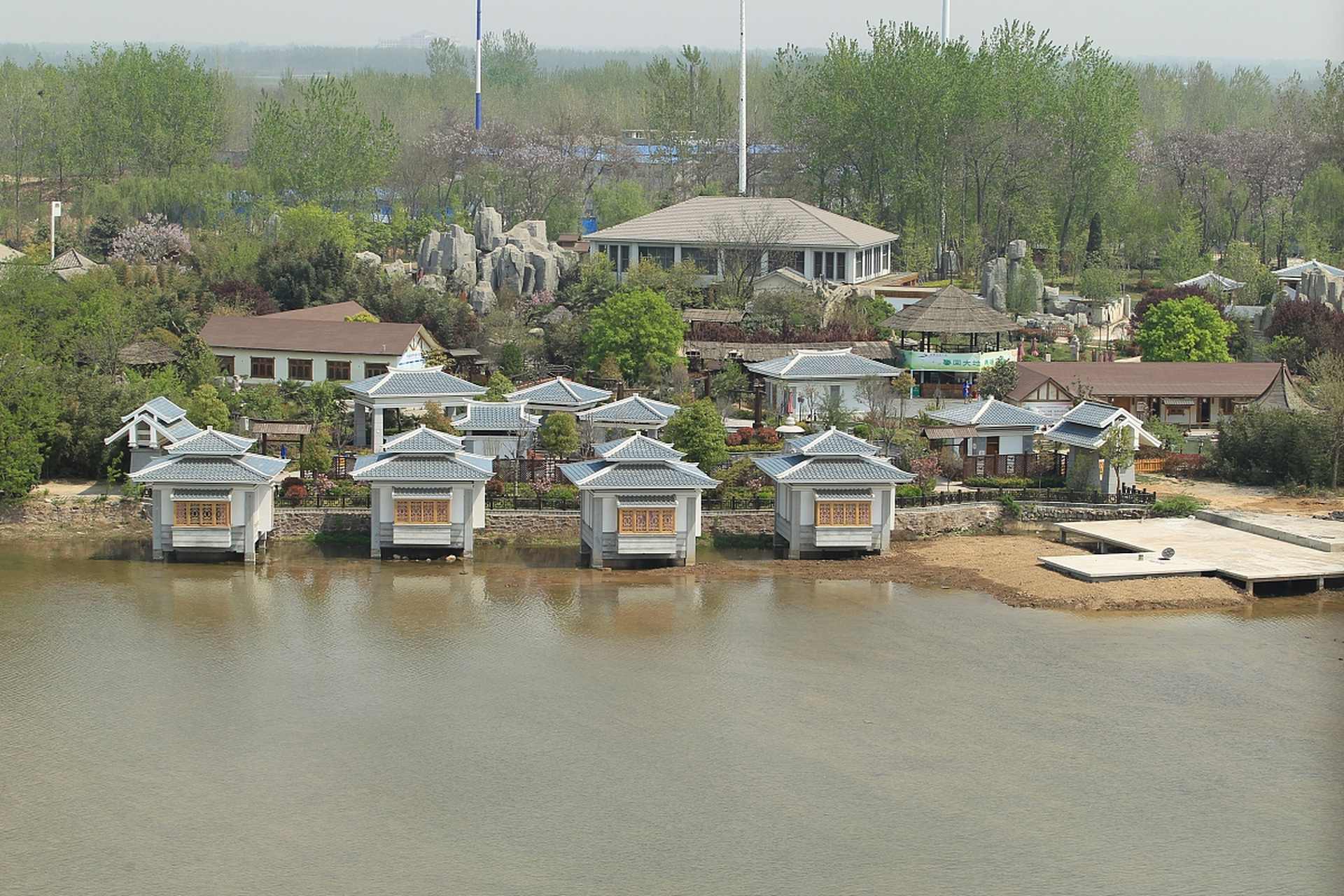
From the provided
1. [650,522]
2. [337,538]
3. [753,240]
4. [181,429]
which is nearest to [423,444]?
[337,538]

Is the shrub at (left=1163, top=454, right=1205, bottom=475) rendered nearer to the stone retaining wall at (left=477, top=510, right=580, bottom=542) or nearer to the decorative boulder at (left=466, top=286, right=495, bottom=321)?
the stone retaining wall at (left=477, top=510, right=580, bottom=542)

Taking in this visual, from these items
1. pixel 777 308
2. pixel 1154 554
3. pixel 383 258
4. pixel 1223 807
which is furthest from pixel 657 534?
pixel 383 258

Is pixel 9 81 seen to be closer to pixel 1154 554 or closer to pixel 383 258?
pixel 383 258

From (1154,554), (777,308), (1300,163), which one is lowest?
(1154,554)

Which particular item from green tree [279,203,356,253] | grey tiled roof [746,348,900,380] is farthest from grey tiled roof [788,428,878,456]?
green tree [279,203,356,253]

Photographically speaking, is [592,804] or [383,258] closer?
[592,804]

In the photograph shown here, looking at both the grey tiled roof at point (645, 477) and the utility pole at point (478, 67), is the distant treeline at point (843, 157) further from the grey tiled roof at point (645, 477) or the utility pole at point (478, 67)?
the grey tiled roof at point (645, 477)

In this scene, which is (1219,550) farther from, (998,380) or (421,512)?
(421,512)
